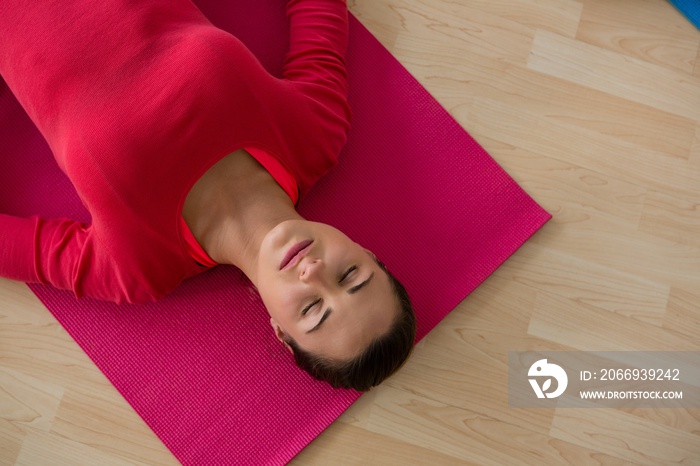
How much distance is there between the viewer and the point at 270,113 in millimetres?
964

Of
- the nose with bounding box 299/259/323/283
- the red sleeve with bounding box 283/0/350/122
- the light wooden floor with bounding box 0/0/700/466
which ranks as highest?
the red sleeve with bounding box 283/0/350/122

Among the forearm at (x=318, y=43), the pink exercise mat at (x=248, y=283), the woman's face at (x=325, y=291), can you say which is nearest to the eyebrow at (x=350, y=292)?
the woman's face at (x=325, y=291)

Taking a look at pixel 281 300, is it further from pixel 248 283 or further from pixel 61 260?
pixel 61 260

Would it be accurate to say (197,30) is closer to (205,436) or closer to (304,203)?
(304,203)

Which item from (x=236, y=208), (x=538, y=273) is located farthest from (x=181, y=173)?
(x=538, y=273)

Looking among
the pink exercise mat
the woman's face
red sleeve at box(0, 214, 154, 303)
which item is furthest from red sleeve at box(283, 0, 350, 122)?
red sleeve at box(0, 214, 154, 303)

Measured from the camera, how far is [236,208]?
989 mm

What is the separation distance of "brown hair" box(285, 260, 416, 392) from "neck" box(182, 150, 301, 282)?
0.60 ft

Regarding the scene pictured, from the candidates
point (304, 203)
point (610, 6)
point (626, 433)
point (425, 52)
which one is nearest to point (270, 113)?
point (304, 203)

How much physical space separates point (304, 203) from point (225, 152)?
0.27 meters

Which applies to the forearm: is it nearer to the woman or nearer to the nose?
the woman

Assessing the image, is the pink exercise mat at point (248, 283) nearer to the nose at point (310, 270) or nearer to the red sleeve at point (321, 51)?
the red sleeve at point (321, 51)

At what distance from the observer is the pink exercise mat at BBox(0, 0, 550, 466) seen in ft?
3.65

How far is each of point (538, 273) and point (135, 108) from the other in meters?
0.86
